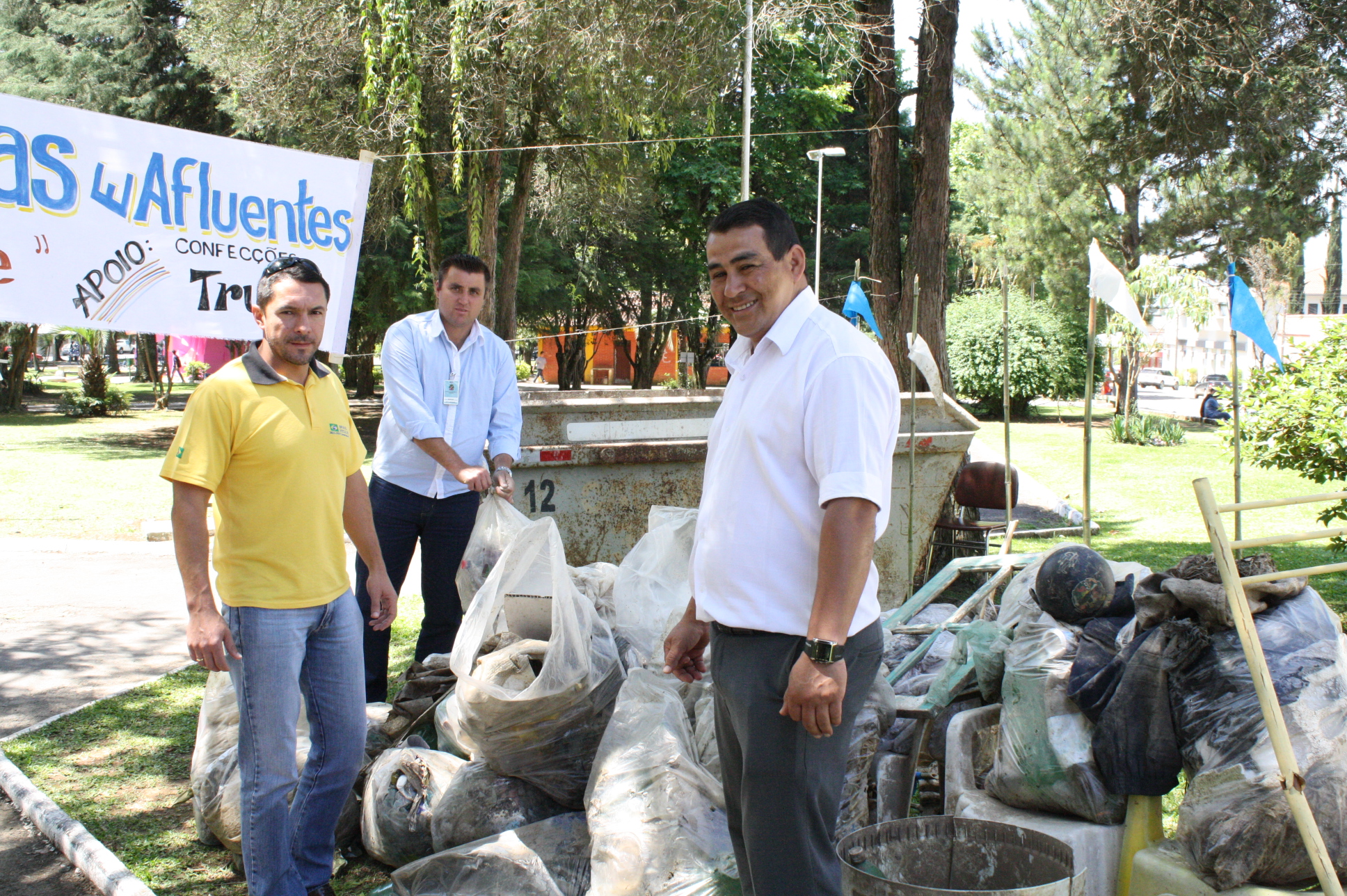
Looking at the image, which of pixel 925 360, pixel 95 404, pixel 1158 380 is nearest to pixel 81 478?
pixel 925 360

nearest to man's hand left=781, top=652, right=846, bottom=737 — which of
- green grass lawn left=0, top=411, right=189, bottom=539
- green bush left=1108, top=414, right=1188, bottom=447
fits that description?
green grass lawn left=0, top=411, right=189, bottom=539

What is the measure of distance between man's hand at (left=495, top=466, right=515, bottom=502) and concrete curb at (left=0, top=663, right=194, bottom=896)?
5.87 ft

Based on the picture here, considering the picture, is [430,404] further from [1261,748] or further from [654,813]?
[1261,748]

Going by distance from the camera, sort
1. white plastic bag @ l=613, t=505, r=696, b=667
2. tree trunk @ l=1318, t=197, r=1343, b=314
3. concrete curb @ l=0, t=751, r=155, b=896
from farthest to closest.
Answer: tree trunk @ l=1318, t=197, r=1343, b=314, white plastic bag @ l=613, t=505, r=696, b=667, concrete curb @ l=0, t=751, r=155, b=896

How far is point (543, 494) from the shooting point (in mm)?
5637

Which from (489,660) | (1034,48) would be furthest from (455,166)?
(1034,48)

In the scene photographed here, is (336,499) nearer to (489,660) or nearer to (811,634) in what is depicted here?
(489,660)

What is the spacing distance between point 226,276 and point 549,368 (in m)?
45.1

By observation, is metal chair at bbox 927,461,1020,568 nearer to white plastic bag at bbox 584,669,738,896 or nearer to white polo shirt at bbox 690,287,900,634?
white plastic bag at bbox 584,669,738,896

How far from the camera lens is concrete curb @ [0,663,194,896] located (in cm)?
307

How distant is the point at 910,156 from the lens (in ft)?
33.8

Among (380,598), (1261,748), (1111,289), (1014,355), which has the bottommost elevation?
(1261,748)

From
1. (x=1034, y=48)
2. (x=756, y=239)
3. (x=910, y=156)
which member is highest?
(x=1034, y=48)

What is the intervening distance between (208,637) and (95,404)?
88.5 feet
